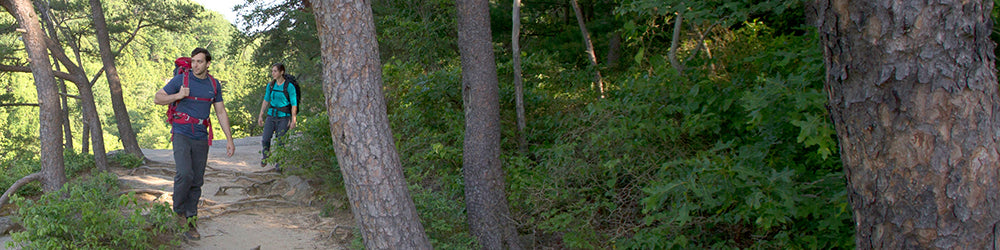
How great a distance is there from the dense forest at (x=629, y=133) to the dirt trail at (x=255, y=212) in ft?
1.34

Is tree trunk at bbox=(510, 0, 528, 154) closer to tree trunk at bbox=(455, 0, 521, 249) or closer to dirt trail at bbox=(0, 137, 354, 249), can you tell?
tree trunk at bbox=(455, 0, 521, 249)

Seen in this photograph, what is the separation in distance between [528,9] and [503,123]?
11.2 feet

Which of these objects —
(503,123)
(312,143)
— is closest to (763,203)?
(503,123)

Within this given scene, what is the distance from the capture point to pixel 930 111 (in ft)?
7.09

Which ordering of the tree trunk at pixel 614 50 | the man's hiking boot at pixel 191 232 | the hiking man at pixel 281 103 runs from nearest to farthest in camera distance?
the man's hiking boot at pixel 191 232 → the hiking man at pixel 281 103 → the tree trunk at pixel 614 50

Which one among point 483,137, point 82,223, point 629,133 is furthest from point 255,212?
point 629,133

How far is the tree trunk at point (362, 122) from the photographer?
429 centimetres

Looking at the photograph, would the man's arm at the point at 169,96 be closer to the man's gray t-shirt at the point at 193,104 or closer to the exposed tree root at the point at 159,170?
the man's gray t-shirt at the point at 193,104

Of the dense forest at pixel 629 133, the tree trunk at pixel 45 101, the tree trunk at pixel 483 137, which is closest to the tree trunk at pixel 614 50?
the dense forest at pixel 629 133

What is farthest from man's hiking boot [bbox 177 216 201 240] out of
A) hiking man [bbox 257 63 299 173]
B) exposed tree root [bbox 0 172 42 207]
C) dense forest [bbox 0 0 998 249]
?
hiking man [bbox 257 63 299 173]

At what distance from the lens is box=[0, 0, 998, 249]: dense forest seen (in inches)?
157

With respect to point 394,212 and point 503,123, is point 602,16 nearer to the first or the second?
point 503,123

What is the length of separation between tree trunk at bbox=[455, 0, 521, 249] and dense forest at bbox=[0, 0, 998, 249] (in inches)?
7.5

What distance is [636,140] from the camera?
5.36 metres
